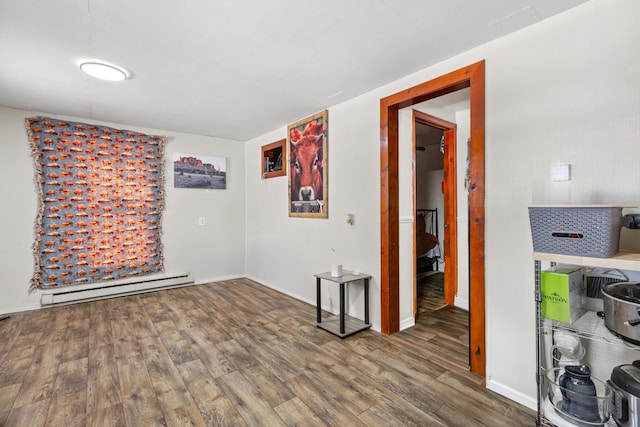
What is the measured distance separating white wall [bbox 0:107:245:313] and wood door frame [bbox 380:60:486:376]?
3.11 m

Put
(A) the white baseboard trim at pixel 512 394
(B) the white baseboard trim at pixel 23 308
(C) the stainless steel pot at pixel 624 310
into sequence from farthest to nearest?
(B) the white baseboard trim at pixel 23 308 < (A) the white baseboard trim at pixel 512 394 < (C) the stainless steel pot at pixel 624 310

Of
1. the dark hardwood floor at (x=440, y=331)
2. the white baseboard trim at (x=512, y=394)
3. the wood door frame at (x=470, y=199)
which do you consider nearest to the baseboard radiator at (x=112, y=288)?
the wood door frame at (x=470, y=199)

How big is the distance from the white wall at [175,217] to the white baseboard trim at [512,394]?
4136 mm

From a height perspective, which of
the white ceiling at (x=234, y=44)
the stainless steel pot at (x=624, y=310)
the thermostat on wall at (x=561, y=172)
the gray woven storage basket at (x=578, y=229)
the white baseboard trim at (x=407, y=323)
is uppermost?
the white ceiling at (x=234, y=44)

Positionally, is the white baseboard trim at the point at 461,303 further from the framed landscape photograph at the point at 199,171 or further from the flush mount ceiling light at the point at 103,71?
the flush mount ceiling light at the point at 103,71

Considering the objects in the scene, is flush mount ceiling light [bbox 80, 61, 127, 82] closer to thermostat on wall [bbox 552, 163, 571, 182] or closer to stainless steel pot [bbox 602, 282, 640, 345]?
thermostat on wall [bbox 552, 163, 571, 182]

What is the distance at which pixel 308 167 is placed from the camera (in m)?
3.73

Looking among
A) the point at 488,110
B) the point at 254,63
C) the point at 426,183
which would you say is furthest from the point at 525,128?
the point at 426,183

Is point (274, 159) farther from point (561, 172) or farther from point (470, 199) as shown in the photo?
point (561, 172)

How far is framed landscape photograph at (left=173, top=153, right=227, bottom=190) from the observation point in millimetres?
4543

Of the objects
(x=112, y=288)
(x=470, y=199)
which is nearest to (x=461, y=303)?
(x=470, y=199)

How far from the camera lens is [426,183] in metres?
5.94

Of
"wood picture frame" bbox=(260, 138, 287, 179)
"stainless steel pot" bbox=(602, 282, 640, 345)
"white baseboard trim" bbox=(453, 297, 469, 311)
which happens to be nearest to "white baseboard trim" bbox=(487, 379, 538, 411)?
"stainless steel pot" bbox=(602, 282, 640, 345)

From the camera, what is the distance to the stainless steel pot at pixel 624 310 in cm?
121
